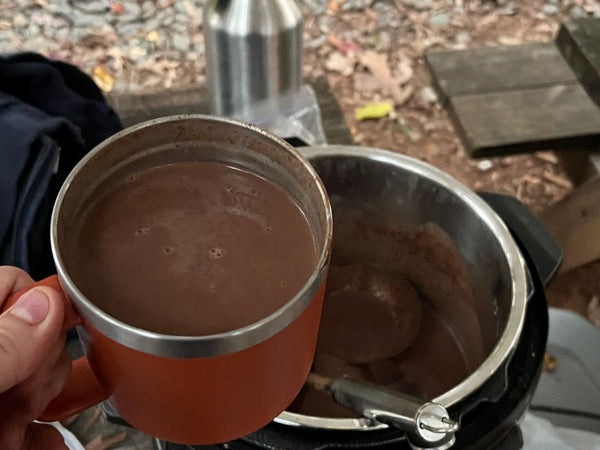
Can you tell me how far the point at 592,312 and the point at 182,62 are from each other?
125 centimetres

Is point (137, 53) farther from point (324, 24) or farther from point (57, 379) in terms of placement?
point (57, 379)

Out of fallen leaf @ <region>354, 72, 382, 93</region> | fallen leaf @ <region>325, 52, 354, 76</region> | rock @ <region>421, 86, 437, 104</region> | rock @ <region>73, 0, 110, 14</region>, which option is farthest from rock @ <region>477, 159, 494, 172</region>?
rock @ <region>73, 0, 110, 14</region>

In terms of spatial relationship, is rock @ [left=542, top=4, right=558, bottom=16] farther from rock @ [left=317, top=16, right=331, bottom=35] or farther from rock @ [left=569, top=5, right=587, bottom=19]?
rock @ [left=317, top=16, right=331, bottom=35]

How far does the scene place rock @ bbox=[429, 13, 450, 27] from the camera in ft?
6.52

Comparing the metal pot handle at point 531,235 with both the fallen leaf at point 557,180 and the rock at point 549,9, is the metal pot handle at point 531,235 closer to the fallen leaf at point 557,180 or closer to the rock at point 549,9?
the fallen leaf at point 557,180

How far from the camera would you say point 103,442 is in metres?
0.80

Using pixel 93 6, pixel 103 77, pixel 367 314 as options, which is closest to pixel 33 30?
pixel 93 6

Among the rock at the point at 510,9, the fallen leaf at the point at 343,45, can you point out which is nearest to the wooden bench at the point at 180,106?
the fallen leaf at the point at 343,45

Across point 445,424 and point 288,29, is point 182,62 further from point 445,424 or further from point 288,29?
point 445,424

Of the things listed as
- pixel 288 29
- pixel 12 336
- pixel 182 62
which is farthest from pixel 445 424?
pixel 182 62

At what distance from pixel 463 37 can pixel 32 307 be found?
5.89 ft

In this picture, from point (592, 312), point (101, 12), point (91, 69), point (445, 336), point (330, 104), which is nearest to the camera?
point (445, 336)

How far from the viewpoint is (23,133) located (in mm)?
844

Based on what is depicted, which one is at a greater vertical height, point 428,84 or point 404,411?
point 404,411
